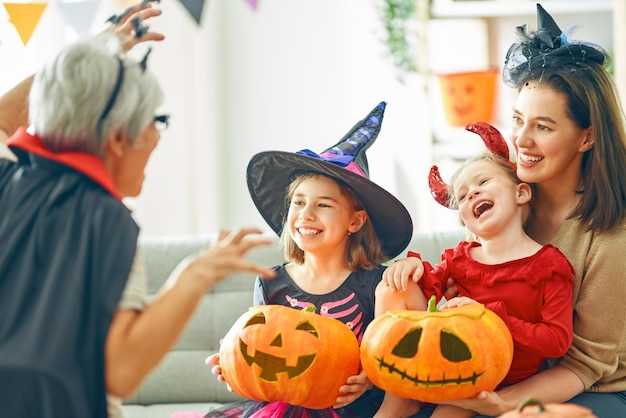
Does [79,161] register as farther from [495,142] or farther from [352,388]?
[495,142]

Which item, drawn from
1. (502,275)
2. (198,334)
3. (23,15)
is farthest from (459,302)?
(23,15)

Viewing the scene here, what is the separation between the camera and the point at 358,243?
2.44 metres

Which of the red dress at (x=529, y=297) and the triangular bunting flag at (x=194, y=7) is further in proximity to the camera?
the triangular bunting flag at (x=194, y=7)

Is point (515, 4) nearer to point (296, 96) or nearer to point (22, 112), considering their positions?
point (296, 96)

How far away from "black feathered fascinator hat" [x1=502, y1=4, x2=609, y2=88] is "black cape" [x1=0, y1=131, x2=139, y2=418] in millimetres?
1179

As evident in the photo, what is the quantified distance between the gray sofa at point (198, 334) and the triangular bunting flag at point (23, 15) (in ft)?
2.65

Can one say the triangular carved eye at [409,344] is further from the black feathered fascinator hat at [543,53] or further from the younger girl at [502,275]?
the black feathered fascinator hat at [543,53]

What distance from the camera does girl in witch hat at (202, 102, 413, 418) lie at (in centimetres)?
230

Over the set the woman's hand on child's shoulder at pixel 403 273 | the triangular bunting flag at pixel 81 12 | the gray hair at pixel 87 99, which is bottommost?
the woman's hand on child's shoulder at pixel 403 273

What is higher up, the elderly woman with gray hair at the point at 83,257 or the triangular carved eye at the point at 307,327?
the elderly woman with gray hair at the point at 83,257

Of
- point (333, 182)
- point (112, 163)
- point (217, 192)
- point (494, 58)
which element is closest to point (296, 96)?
point (217, 192)

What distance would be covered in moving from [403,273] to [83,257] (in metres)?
0.89

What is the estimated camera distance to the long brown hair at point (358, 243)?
94.8 inches

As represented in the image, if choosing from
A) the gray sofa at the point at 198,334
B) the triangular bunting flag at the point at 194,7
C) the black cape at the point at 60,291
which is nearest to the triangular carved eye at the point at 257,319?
the black cape at the point at 60,291
